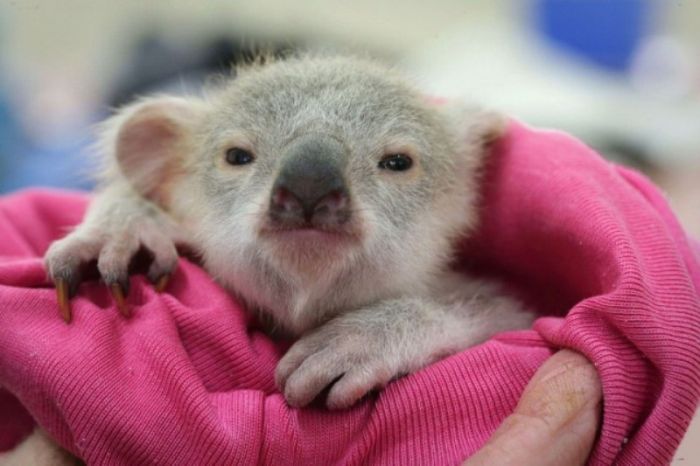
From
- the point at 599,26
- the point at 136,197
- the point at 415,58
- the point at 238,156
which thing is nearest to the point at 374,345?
the point at 238,156

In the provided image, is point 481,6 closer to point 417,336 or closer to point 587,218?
point 587,218

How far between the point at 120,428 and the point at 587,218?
3.06 ft

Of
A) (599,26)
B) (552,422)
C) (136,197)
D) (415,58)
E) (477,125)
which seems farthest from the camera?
(599,26)

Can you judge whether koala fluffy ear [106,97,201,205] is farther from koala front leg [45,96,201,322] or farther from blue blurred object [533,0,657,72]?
blue blurred object [533,0,657,72]

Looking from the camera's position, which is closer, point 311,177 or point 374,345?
point 311,177


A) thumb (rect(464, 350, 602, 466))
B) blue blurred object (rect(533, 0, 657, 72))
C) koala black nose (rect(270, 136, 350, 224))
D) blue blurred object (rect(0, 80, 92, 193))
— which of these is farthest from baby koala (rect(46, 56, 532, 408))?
blue blurred object (rect(533, 0, 657, 72))

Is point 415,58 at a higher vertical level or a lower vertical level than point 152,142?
higher

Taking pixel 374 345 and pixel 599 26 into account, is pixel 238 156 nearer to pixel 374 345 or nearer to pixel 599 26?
pixel 374 345

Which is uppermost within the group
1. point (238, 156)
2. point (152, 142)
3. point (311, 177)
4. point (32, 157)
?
point (311, 177)

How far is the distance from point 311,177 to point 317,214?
6 centimetres

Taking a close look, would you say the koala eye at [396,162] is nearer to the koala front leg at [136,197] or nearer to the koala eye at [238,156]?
the koala eye at [238,156]

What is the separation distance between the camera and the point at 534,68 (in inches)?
149

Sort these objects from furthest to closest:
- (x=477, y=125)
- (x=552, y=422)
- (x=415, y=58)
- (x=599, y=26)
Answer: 1. (x=599, y=26)
2. (x=415, y=58)
3. (x=477, y=125)
4. (x=552, y=422)

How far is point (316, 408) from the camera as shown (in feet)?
3.84
